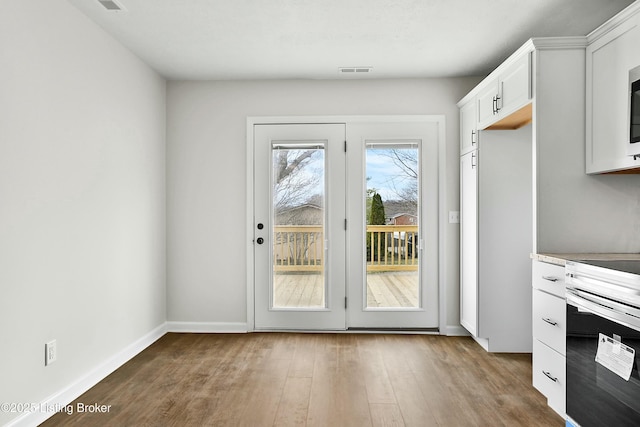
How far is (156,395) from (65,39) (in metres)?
2.28

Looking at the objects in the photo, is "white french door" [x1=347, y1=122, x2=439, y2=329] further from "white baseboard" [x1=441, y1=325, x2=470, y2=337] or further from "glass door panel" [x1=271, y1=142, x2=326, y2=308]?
"glass door panel" [x1=271, y1=142, x2=326, y2=308]

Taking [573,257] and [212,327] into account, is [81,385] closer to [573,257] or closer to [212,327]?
[212,327]

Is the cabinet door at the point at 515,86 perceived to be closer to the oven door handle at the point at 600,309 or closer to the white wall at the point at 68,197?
the oven door handle at the point at 600,309

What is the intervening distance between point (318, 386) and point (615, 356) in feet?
5.63

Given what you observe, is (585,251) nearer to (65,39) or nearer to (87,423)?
(87,423)

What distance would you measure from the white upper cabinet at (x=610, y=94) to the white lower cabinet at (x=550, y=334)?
0.68 m

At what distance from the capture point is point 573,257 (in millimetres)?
2275

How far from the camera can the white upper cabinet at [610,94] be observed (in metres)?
2.19

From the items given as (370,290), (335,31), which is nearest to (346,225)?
(370,290)

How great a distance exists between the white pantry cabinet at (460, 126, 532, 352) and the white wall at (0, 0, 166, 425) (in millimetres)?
2845

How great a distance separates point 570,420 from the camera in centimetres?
212

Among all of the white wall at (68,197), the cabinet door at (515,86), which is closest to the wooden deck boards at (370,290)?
the white wall at (68,197)

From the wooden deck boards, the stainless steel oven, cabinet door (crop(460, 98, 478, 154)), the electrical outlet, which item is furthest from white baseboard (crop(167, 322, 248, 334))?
the stainless steel oven

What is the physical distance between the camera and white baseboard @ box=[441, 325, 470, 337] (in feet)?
12.8
